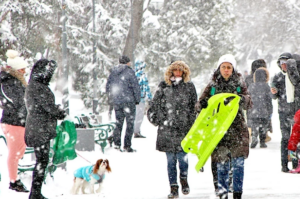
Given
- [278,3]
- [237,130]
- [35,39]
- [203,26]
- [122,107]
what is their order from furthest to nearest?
[278,3] < [203,26] < [35,39] < [122,107] < [237,130]

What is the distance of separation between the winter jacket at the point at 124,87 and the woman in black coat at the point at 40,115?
4589 millimetres

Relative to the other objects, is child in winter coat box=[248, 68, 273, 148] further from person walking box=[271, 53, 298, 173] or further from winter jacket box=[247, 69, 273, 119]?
person walking box=[271, 53, 298, 173]

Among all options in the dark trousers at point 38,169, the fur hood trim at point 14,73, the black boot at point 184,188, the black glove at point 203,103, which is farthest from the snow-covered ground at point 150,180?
the fur hood trim at point 14,73

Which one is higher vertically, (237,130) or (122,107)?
(122,107)

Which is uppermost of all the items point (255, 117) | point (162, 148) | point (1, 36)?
point (1, 36)

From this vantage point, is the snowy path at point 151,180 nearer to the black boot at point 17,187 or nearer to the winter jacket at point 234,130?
the black boot at point 17,187

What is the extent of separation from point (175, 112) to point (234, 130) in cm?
107

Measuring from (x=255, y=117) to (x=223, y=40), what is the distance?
24.7m

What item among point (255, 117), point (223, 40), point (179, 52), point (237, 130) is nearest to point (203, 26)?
point (223, 40)

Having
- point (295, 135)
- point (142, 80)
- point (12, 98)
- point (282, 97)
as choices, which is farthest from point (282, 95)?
point (142, 80)

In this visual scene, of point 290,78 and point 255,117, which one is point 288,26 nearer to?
point 255,117

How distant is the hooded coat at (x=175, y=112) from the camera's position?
6691 mm

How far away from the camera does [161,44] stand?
31.8 metres

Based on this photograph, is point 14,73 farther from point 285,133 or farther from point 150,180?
point 285,133
